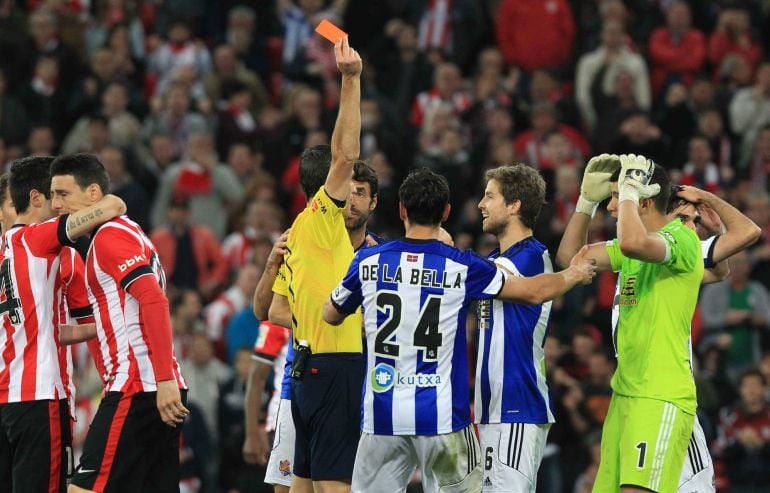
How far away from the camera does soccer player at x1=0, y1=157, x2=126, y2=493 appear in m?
9.08

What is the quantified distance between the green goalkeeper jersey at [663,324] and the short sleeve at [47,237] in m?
3.60

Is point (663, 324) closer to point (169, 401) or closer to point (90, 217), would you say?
point (169, 401)

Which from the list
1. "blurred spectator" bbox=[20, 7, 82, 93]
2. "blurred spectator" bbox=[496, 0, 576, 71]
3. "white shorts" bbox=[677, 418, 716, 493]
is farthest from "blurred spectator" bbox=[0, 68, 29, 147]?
"white shorts" bbox=[677, 418, 716, 493]

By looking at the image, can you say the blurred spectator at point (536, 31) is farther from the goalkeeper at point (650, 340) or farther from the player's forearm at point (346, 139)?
the player's forearm at point (346, 139)

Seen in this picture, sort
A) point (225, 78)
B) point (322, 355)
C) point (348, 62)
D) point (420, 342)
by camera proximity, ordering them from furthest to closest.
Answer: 1. point (225, 78)
2. point (322, 355)
3. point (348, 62)
4. point (420, 342)

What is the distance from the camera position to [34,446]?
29.8ft

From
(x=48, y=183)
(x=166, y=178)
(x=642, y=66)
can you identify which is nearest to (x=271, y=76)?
(x=166, y=178)

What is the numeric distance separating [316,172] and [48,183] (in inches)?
73.4

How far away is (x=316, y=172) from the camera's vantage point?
30.1 ft

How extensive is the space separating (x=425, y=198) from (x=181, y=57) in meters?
12.1

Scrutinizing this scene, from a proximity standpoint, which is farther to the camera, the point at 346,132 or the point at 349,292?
the point at 346,132

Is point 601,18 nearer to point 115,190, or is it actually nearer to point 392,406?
point 115,190

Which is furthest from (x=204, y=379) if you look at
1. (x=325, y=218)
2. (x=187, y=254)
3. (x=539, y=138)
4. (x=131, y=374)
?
(x=325, y=218)

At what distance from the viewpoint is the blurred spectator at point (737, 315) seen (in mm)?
16172
